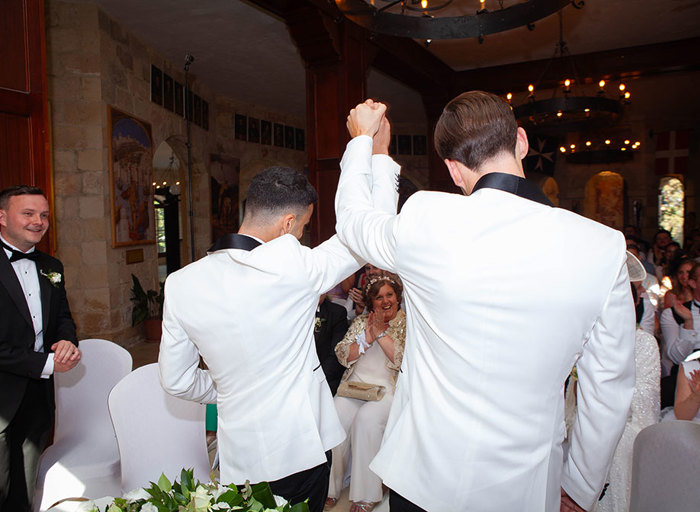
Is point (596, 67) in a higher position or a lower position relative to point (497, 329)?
higher

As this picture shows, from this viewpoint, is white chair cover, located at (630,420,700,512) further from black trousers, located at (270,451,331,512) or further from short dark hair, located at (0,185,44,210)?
short dark hair, located at (0,185,44,210)

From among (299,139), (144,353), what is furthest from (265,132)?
(144,353)

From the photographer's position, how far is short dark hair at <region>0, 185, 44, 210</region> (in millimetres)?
2543

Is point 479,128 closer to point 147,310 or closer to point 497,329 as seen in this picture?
point 497,329

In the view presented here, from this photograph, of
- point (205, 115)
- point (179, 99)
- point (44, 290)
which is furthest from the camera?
point (205, 115)

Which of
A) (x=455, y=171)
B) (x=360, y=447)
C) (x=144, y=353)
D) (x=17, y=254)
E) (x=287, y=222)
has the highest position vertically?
(x=455, y=171)

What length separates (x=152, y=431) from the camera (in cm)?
241

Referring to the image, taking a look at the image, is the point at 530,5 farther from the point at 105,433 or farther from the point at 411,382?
the point at 105,433

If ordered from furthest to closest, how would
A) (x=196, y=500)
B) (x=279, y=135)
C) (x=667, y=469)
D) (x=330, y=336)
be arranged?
1. (x=279, y=135)
2. (x=330, y=336)
3. (x=667, y=469)
4. (x=196, y=500)

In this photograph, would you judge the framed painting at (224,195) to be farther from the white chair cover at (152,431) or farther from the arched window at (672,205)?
the arched window at (672,205)

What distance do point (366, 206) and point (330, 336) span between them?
2.64 m

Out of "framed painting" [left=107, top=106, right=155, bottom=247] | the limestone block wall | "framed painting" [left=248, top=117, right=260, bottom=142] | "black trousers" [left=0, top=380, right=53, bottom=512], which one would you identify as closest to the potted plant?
"framed painting" [left=107, top=106, right=155, bottom=247]

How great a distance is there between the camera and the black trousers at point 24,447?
2.37 meters

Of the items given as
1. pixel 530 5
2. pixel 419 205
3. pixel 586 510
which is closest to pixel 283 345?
pixel 419 205
